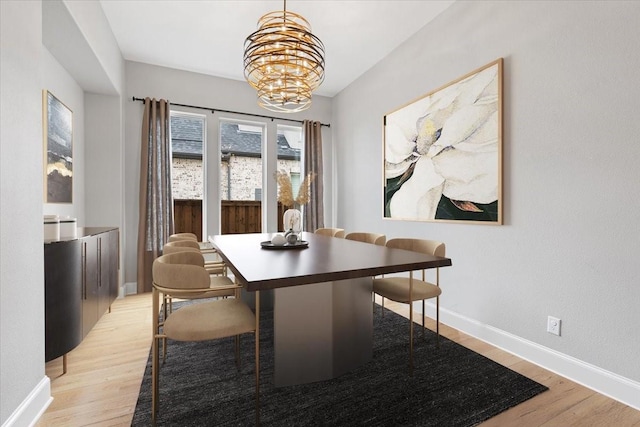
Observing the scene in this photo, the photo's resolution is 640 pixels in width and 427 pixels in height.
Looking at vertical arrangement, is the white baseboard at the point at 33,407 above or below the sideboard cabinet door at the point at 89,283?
below

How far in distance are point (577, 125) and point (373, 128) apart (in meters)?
2.42

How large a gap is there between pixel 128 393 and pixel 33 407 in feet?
1.36

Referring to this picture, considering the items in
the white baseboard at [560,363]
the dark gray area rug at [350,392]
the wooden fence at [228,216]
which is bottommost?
the dark gray area rug at [350,392]

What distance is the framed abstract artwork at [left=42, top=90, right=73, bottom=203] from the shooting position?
2.63 m

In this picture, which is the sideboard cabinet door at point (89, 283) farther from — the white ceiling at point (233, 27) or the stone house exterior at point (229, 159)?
the white ceiling at point (233, 27)

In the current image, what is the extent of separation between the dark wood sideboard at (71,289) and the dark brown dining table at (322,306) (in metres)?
1.02

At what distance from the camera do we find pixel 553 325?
2045 millimetres

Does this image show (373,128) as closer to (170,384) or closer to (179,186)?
(179,186)

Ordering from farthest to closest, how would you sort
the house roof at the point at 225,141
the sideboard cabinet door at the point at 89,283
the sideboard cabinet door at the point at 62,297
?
the house roof at the point at 225,141, the sideboard cabinet door at the point at 89,283, the sideboard cabinet door at the point at 62,297

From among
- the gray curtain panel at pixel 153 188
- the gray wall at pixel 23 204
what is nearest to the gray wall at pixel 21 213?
the gray wall at pixel 23 204

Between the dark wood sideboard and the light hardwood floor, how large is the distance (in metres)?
0.19

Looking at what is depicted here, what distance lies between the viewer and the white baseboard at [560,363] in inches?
67.0

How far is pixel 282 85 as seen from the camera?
245 centimetres

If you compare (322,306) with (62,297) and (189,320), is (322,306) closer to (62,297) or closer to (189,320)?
(189,320)
